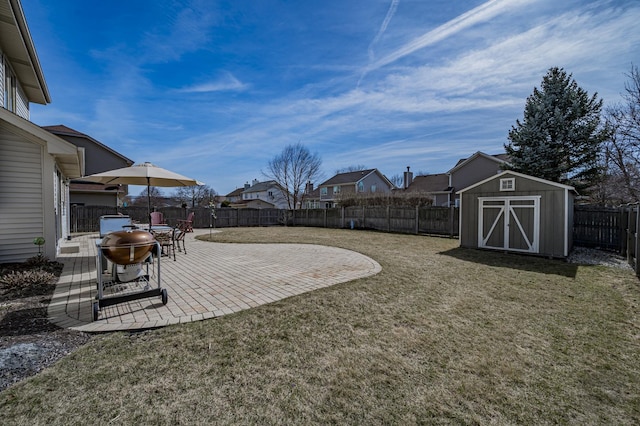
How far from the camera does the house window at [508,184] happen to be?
28.5 feet

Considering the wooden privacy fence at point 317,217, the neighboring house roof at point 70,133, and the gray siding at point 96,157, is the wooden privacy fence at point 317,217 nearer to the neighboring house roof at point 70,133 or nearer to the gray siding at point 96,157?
the gray siding at point 96,157

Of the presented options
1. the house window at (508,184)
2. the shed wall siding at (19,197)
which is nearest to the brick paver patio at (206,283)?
the shed wall siding at (19,197)

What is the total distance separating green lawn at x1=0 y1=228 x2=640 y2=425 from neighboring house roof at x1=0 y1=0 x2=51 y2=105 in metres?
7.55

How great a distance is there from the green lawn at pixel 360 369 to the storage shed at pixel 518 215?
4.39m

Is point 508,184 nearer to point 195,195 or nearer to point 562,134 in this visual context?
point 562,134

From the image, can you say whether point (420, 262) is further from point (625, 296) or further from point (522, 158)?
point (522, 158)

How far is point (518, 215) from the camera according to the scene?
8664mm

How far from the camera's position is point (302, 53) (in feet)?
32.2

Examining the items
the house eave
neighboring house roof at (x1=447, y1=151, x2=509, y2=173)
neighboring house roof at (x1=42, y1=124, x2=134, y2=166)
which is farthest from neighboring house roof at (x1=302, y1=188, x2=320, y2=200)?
the house eave

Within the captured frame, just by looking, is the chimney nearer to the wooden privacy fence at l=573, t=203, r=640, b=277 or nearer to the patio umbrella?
the wooden privacy fence at l=573, t=203, r=640, b=277

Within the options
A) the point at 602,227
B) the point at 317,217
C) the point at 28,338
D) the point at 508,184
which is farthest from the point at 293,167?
the point at 28,338

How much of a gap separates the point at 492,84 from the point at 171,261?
11268 mm

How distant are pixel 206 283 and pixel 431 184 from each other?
27.6 m

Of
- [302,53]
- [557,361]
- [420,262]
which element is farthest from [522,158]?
[557,361]
